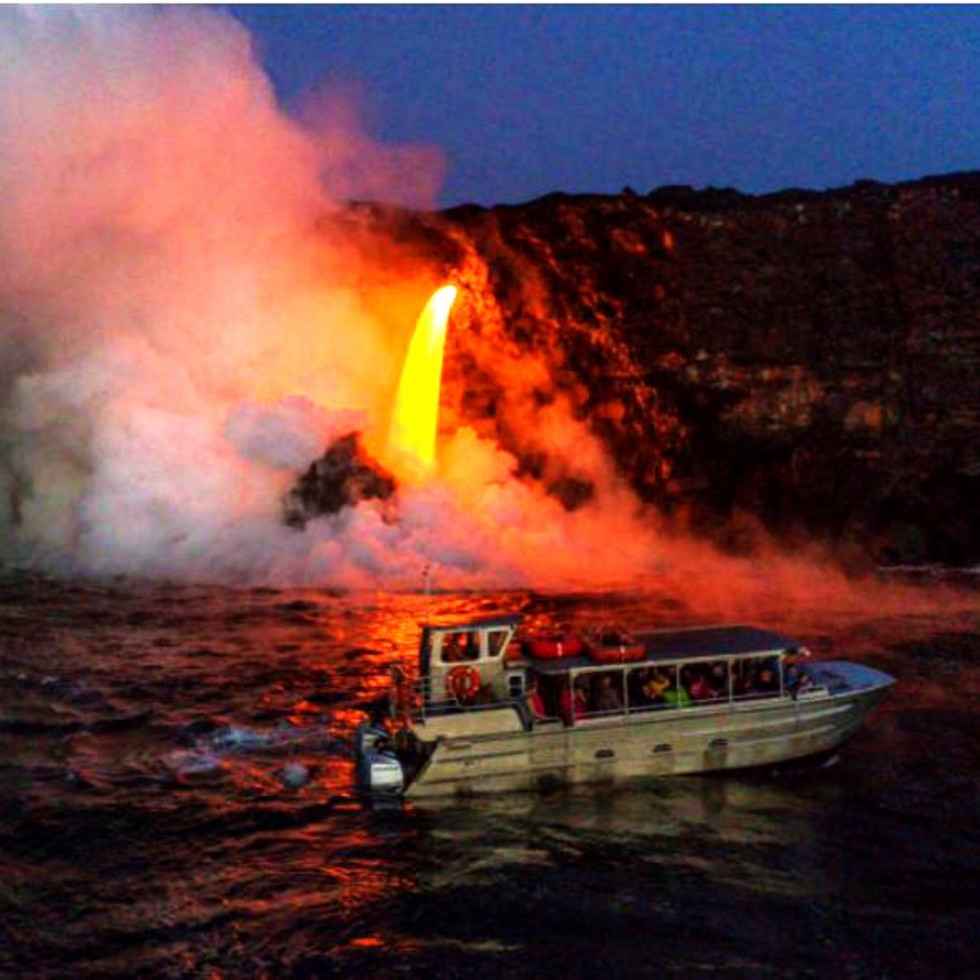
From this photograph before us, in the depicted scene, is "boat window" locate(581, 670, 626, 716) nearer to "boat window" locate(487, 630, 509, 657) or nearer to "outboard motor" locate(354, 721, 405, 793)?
"boat window" locate(487, 630, 509, 657)

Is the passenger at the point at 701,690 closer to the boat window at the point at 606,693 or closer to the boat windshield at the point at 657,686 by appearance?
the boat windshield at the point at 657,686

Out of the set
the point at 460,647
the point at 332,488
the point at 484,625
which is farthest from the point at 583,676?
the point at 332,488

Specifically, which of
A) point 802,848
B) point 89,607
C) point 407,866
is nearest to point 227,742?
point 407,866

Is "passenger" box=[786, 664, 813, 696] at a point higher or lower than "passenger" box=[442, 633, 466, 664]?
lower

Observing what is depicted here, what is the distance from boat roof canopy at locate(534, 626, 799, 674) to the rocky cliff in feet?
89.4

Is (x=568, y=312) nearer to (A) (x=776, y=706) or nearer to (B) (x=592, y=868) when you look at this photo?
(A) (x=776, y=706)

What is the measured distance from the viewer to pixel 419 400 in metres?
49.5

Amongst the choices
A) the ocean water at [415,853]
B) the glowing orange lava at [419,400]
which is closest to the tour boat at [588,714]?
the ocean water at [415,853]

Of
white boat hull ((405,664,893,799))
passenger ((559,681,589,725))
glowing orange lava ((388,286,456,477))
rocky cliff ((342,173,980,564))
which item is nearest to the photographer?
white boat hull ((405,664,893,799))

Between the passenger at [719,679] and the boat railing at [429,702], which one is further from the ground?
the passenger at [719,679]

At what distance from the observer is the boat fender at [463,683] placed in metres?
20.4

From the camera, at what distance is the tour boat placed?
1962cm

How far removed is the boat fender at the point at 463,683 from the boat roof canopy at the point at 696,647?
1.12 meters

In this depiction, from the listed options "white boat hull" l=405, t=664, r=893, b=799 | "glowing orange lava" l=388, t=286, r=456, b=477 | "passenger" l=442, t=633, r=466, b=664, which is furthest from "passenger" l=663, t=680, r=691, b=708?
"glowing orange lava" l=388, t=286, r=456, b=477
